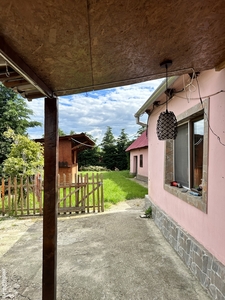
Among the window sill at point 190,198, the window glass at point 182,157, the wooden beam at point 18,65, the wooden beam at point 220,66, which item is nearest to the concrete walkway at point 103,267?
the window sill at point 190,198

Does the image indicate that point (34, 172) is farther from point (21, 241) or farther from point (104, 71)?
point (104, 71)

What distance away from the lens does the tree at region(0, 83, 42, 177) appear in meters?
11.0

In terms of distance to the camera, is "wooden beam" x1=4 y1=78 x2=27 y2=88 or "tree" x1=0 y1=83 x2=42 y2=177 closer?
"wooden beam" x1=4 y1=78 x2=27 y2=88

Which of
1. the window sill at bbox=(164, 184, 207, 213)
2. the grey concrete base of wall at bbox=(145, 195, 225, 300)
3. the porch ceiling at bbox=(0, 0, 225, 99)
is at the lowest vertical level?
the grey concrete base of wall at bbox=(145, 195, 225, 300)

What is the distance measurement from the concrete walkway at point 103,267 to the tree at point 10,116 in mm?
7422

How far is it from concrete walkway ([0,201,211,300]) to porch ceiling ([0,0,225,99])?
101 inches

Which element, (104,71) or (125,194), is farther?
(125,194)

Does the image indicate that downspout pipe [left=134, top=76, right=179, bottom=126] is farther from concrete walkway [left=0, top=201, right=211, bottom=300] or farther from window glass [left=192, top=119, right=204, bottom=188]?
concrete walkway [left=0, top=201, right=211, bottom=300]

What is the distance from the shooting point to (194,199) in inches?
116

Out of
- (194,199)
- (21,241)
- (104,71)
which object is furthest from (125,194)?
(104,71)

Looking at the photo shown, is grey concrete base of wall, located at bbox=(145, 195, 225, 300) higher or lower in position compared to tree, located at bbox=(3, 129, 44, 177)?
lower

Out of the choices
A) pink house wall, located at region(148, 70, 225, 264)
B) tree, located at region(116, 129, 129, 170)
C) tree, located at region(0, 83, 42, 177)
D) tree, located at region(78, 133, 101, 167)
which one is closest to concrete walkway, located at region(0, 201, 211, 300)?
pink house wall, located at region(148, 70, 225, 264)

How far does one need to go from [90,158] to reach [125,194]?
65.7 ft

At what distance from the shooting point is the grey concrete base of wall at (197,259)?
86.6 inches
